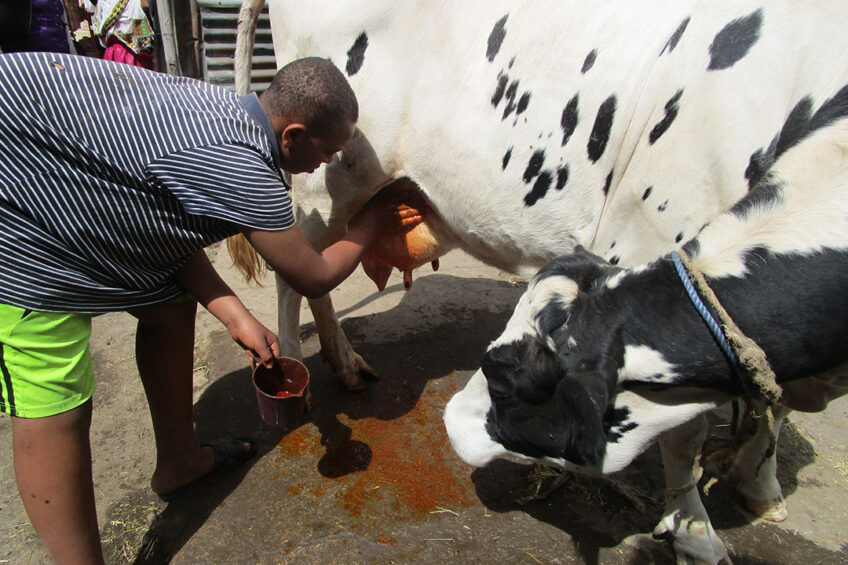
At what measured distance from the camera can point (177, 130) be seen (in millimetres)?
1354

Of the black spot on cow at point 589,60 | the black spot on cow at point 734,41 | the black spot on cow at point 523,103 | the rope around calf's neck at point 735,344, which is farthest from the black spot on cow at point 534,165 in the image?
the rope around calf's neck at point 735,344

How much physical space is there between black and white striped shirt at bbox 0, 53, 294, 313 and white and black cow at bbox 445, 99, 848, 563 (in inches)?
30.6

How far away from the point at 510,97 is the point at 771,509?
1903mm

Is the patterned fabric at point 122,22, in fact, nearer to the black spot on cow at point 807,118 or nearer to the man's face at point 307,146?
the man's face at point 307,146

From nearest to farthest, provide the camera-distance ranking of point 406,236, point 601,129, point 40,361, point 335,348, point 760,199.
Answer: point 760,199 < point 40,361 < point 601,129 < point 406,236 < point 335,348

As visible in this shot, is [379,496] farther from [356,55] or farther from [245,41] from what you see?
[245,41]

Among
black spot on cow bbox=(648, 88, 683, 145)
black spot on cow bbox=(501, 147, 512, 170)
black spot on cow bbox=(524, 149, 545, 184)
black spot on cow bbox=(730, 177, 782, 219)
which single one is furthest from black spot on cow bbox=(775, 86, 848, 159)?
black spot on cow bbox=(501, 147, 512, 170)

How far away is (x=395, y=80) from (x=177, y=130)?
1.12 m

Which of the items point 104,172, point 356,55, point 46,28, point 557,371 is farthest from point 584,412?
point 46,28

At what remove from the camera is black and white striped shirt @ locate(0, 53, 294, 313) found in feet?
4.27

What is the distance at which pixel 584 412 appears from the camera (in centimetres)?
119

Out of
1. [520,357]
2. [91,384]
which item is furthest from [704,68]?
[91,384]

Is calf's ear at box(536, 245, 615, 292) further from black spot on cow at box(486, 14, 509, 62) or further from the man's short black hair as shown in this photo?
black spot on cow at box(486, 14, 509, 62)

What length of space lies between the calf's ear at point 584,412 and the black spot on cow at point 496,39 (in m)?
1.31
